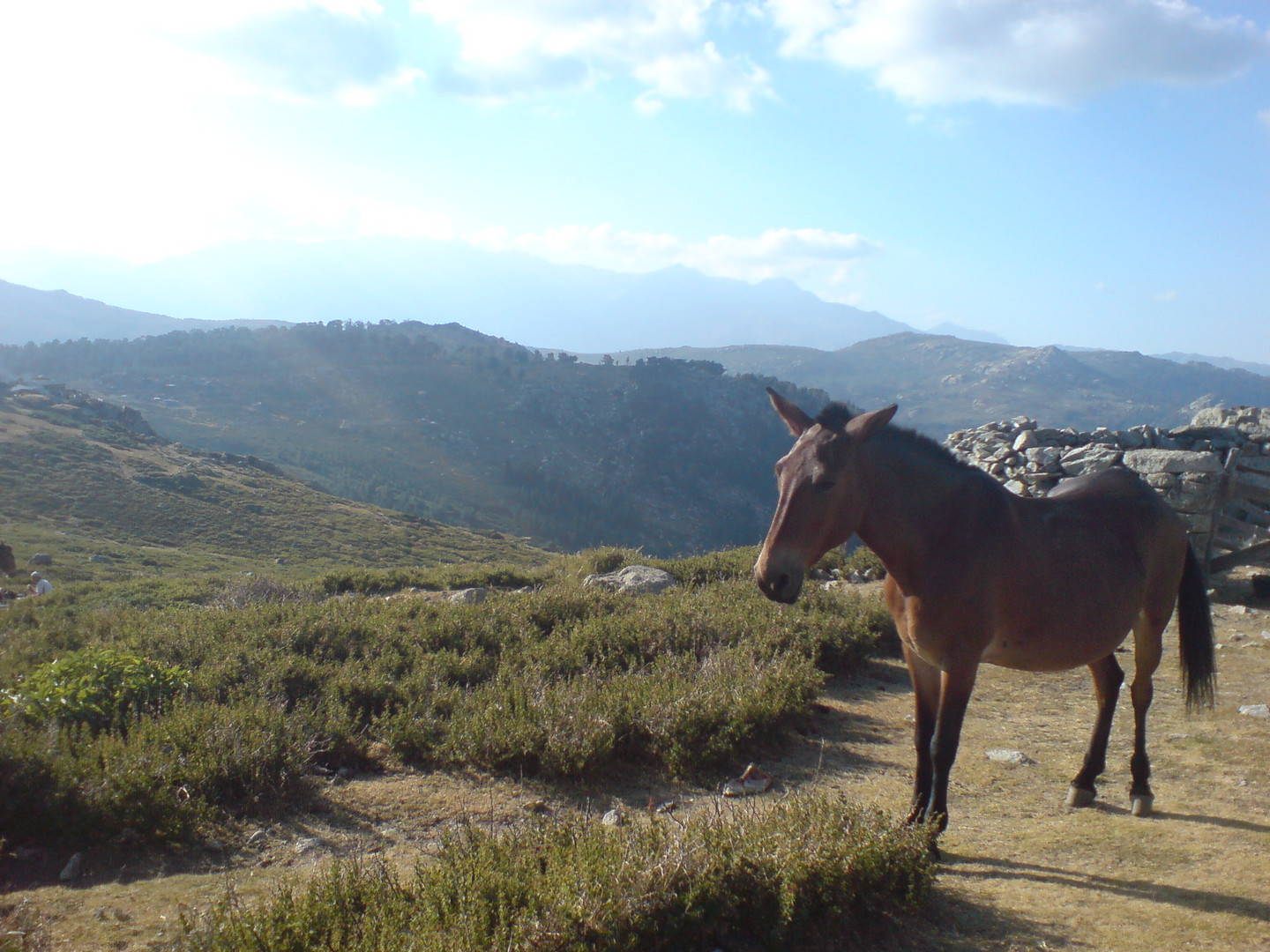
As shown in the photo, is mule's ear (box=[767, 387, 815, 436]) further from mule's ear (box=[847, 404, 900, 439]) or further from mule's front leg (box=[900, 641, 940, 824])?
mule's front leg (box=[900, 641, 940, 824])

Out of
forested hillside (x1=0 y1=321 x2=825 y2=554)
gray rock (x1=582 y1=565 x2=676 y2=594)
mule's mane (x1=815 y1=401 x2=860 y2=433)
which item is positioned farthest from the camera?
forested hillside (x1=0 y1=321 x2=825 y2=554)

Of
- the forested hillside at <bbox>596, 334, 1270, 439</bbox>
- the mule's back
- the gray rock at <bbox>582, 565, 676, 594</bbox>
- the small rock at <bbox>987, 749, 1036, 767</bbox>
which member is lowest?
the gray rock at <bbox>582, 565, 676, 594</bbox>

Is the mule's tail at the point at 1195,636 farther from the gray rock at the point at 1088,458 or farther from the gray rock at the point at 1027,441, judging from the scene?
the gray rock at the point at 1027,441

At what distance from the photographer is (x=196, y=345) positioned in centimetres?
9094

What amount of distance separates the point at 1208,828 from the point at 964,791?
124 cm

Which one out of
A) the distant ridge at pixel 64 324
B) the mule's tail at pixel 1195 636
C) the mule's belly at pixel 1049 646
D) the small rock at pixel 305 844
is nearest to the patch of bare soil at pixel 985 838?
the small rock at pixel 305 844

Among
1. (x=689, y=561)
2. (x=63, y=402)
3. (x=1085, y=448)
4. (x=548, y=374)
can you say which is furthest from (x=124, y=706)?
(x=548, y=374)

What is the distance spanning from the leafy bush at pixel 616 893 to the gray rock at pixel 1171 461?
9.86 m

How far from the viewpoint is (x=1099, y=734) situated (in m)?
4.61

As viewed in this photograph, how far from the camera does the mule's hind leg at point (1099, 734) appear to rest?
450cm

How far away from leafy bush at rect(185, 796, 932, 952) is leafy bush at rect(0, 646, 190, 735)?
2.82 metres

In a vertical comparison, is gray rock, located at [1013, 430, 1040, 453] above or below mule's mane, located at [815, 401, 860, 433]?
below

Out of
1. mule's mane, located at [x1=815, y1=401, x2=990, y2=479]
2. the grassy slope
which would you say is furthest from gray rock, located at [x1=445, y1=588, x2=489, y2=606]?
the grassy slope

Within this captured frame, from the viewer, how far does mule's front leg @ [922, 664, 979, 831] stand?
11.8 ft
